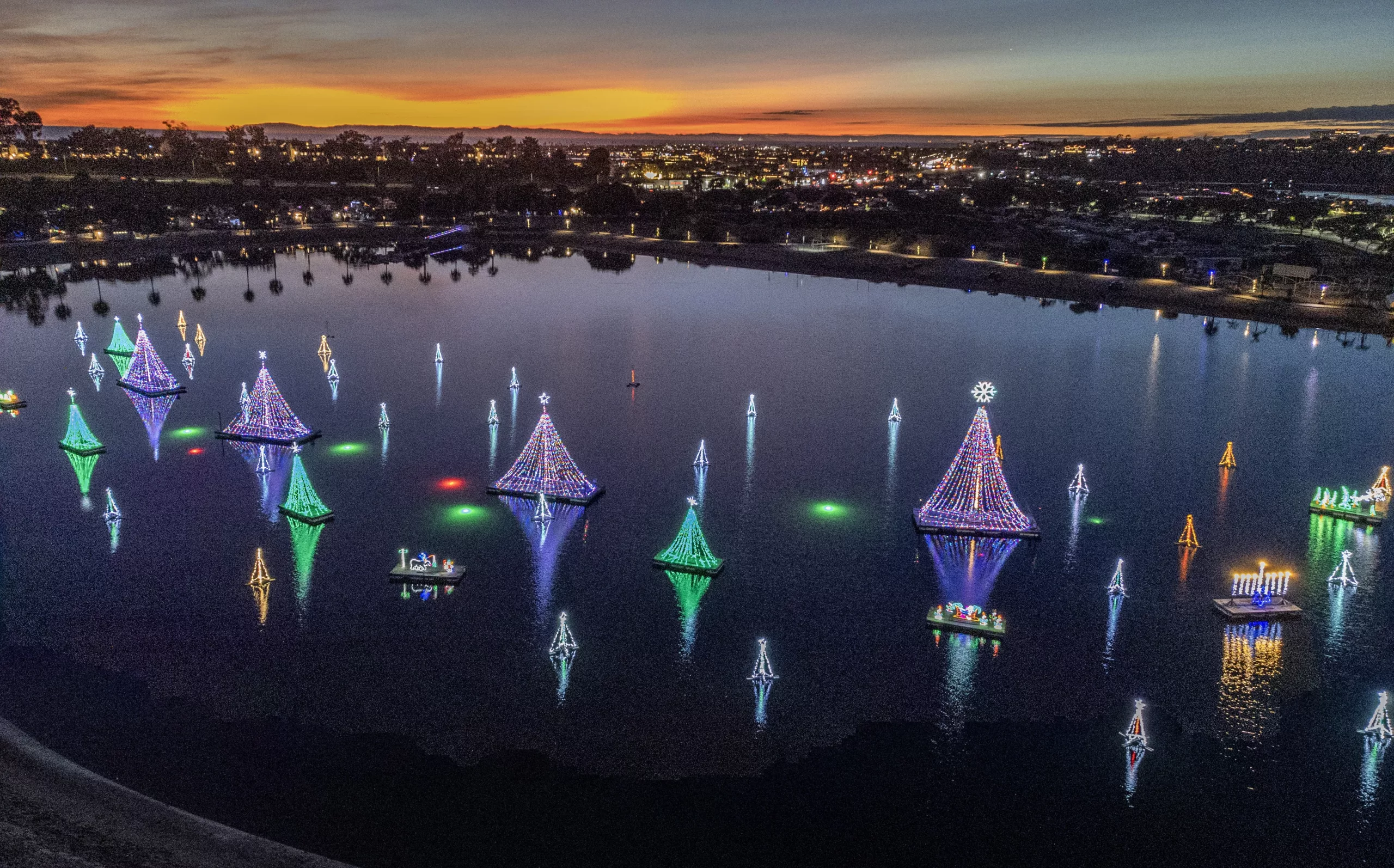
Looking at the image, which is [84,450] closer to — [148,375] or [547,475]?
[148,375]

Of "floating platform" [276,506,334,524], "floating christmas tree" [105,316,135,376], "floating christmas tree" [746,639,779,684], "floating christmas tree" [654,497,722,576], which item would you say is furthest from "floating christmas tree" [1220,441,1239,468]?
"floating christmas tree" [105,316,135,376]

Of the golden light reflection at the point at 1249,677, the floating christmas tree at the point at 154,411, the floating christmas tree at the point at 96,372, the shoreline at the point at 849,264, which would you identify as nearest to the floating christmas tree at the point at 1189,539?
the golden light reflection at the point at 1249,677

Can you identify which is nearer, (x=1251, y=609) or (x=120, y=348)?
(x=1251, y=609)

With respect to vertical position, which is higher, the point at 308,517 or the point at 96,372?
the point at 96,372

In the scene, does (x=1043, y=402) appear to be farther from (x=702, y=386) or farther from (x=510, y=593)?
(x=510, y=593)

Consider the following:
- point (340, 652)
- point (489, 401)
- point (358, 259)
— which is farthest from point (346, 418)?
point (358, 259)

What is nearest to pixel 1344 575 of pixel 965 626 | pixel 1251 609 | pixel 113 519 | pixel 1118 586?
pixel 1251 609
